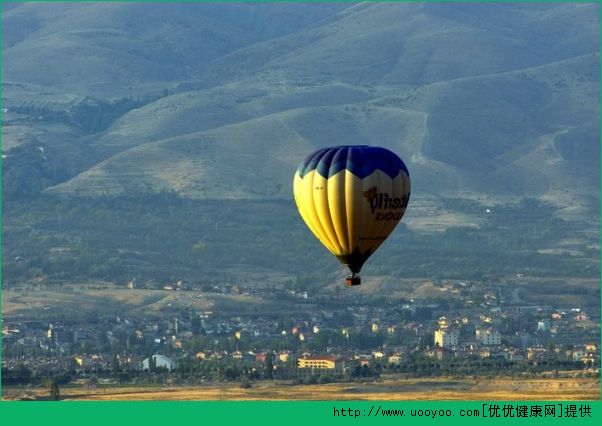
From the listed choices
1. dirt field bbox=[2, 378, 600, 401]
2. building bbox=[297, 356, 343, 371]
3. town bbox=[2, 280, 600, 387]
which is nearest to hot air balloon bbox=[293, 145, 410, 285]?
dirt field bbox=[2, 378, 600, 401]

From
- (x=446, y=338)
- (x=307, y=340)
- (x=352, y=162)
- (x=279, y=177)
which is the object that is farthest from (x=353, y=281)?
(x=279, y=177)

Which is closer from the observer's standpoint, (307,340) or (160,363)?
(160,363)

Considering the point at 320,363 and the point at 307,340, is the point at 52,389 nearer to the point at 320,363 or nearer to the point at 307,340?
the point at 320,363

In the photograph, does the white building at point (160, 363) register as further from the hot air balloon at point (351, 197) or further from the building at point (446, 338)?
the hot air balloon at point (351, 197)

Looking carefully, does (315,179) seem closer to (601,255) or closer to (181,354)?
(181,354)

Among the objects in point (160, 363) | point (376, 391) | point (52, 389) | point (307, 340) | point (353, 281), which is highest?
point (307, 340)

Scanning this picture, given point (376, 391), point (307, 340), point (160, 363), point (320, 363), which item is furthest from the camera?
point (307, 340)
